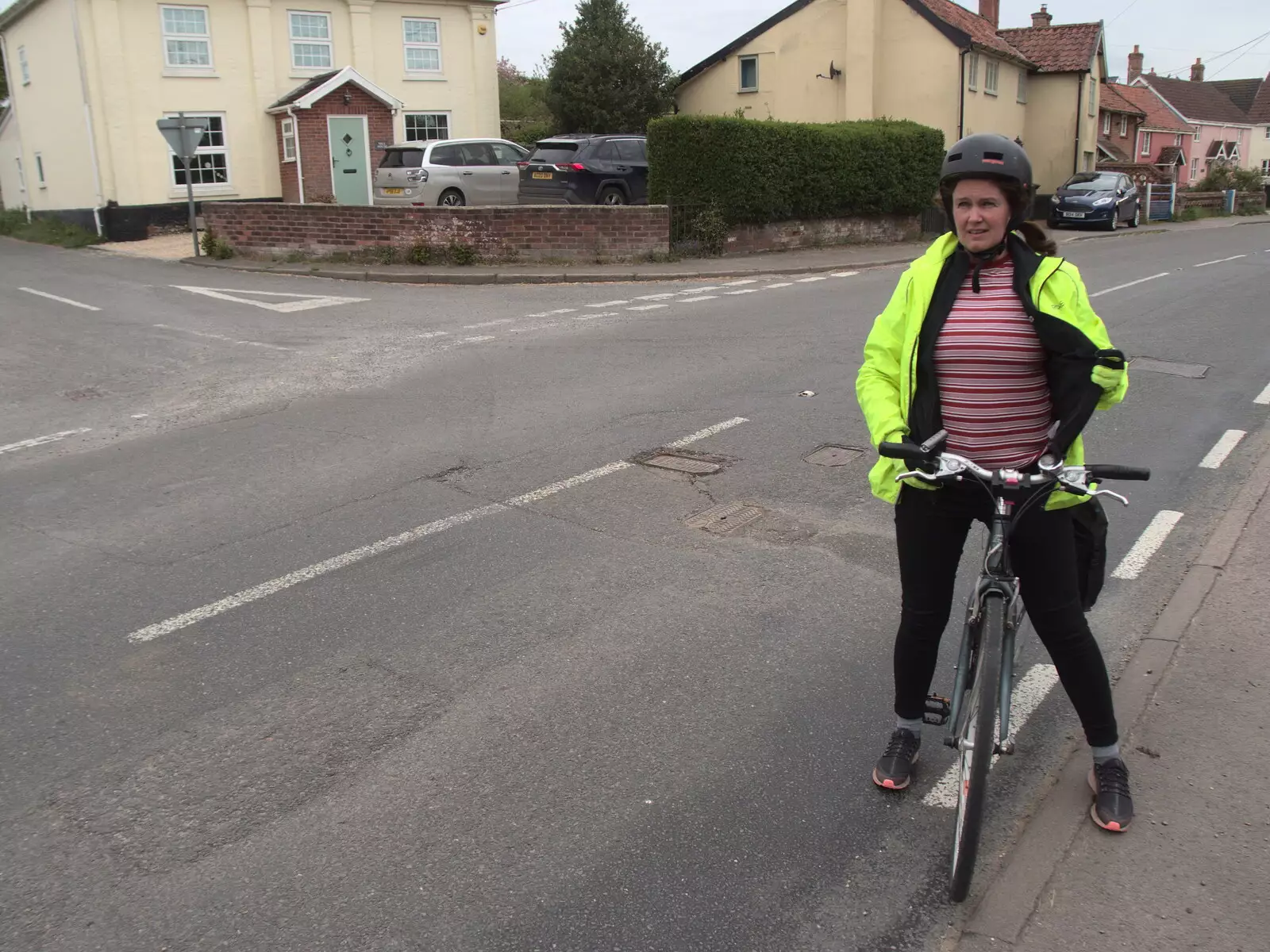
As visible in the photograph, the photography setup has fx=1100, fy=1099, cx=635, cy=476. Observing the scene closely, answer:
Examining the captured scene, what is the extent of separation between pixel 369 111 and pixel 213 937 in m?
29.6

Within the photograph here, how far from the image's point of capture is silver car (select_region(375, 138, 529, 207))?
2209 cm

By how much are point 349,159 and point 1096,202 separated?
71.0ft

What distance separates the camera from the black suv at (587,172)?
2277 cm

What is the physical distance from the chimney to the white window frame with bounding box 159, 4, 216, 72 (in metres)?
60.9

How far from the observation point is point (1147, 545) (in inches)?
225

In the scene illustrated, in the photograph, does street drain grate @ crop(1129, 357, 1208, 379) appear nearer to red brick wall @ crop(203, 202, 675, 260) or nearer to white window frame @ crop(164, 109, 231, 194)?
red brick wall @ crop(203, 202, 675, 260)

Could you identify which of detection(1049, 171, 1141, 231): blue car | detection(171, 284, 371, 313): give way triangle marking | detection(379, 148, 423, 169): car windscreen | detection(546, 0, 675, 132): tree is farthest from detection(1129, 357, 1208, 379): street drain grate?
detection(546, 0, 675, 132): tree

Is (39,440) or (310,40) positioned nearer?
(39,440)

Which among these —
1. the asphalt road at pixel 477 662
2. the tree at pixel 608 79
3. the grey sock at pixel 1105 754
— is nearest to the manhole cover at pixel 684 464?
the asphalt road at pixel 477 662

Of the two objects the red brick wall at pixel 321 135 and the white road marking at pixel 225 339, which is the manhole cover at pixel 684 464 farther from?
the red brick wall at pixel 321 135

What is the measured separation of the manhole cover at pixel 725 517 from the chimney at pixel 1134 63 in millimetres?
74753

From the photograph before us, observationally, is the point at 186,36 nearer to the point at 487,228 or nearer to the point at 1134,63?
the point at 487,228

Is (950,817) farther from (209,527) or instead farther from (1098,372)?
(209,527)

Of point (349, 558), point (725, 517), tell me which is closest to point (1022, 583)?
point (725, 517)
